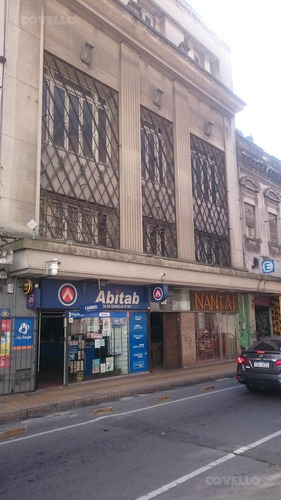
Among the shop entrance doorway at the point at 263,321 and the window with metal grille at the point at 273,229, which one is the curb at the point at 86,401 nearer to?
the shop entrance doorway at the point at 263,321

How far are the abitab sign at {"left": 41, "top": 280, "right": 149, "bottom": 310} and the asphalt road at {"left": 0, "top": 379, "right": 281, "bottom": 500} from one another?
12.6ft

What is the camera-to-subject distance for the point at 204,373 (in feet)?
48.1

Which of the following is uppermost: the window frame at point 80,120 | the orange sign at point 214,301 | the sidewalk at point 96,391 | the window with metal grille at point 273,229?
the window frame at point 80,120

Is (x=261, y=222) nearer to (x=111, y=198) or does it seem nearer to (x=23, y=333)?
(x=111, y=198)

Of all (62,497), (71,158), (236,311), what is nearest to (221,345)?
(236,311)

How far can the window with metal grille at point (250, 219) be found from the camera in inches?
882

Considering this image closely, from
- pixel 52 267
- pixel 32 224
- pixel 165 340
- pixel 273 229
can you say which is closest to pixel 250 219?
pixel 273 229

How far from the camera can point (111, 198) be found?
47.2 ft

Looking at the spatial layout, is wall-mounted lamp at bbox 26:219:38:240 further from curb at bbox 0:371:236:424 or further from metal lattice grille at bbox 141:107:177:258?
metal lattice grille at bbox 141:107:177:258

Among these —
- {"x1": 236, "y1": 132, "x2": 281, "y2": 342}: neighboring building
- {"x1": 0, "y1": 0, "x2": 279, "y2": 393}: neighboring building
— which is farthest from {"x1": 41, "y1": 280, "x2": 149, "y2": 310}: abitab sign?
{"x1": 236, "y1": 132, "x2": 281, "y2": 342}: neighboring building

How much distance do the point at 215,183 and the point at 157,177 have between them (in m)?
4.64

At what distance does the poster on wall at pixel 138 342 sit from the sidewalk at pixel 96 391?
36 centimetres

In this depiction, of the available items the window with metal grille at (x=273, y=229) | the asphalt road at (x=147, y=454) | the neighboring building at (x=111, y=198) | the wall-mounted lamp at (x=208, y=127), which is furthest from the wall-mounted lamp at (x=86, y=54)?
the window with metal grille at (x=273, y=229)

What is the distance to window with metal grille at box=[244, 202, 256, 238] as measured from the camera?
22.4 m
